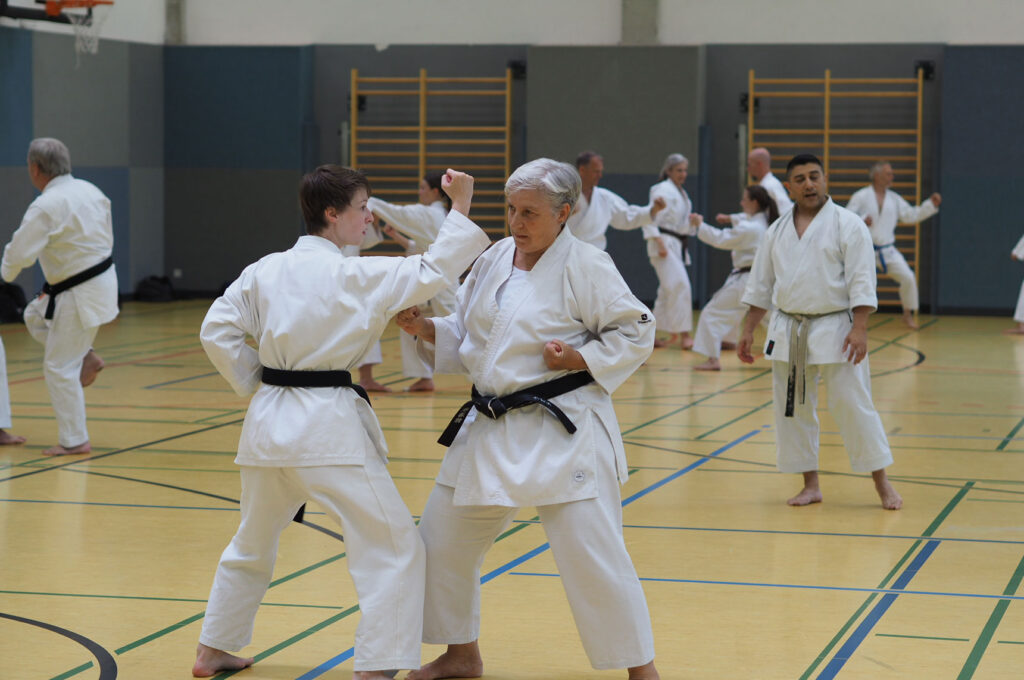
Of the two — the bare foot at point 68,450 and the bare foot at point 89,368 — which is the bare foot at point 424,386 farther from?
the bare foot at point 68,450

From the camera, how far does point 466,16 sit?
1680cm

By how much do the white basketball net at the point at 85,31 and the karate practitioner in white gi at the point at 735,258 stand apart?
7272mm

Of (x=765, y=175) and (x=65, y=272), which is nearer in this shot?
(x=65, y=272)

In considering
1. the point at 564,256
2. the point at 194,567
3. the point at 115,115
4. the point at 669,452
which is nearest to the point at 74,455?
the point at 194,567

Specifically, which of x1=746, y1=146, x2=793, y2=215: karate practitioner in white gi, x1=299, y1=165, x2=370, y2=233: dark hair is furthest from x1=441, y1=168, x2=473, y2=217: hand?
x1=746, y1=146, x2=793, y2=215: karate practitioner in white gi

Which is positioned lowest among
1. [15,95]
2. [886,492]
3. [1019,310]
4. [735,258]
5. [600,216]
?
[886,492]

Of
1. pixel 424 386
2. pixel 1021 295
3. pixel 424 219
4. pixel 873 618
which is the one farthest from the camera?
pixel 1021 295

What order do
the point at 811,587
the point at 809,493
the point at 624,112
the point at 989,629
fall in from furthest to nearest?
the point at 624,112, the point at 809,493, the point at 811,587, the point at 989,629

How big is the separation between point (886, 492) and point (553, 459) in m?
2.96

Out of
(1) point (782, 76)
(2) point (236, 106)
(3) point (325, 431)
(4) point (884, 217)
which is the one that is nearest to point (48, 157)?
(3) point (325, 431)

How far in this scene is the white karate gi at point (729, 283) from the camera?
10836mm

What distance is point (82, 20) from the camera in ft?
47.4

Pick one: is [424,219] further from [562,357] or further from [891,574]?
[562,357]

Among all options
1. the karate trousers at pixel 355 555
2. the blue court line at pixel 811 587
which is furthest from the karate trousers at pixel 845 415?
the karate trousers at pixel 355 555
